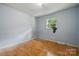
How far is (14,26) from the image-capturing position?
235cm

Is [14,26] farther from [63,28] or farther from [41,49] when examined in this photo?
[63,28]

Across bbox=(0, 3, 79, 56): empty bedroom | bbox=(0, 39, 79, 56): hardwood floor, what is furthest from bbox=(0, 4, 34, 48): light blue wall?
bbox=(0, 39, 79, 56): hardwood floor

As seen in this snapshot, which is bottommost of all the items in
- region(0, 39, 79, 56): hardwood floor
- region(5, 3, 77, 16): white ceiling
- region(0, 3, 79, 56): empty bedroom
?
region(0, 39, 79, 56): hardwood floor

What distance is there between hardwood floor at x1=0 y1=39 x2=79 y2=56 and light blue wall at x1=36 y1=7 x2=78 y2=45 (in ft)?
0.35

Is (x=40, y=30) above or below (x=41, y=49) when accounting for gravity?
above

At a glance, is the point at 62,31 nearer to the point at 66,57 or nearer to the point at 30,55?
the point at 66,57

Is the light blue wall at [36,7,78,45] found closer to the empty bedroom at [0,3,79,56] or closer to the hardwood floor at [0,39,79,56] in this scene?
the empty bedroom at [0,3,79,56]

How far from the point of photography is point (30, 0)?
2338mm

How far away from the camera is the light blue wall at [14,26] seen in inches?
91.1

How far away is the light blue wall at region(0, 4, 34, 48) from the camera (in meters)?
2.31

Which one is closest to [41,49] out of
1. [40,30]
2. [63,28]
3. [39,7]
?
[40,30]

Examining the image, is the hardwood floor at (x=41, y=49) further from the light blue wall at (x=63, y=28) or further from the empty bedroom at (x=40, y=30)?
the light blue wall at (x=63, y=28)

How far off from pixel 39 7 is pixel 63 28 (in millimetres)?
537

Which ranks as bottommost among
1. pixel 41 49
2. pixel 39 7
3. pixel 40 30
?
pixel 41 49
